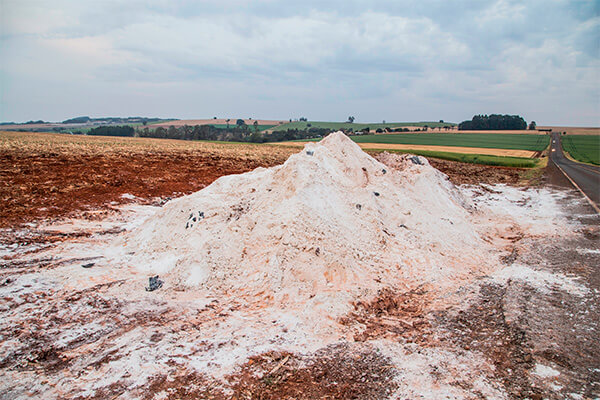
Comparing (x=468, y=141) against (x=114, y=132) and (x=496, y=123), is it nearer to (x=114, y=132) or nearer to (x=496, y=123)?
(x=496, y=123)

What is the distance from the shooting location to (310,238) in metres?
7.69

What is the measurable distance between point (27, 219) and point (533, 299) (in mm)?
13842

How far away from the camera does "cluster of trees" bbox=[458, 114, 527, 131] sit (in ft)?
339

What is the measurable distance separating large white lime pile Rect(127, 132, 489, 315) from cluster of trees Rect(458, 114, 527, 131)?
345 feet

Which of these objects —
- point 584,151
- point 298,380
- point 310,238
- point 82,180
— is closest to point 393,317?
point 310,238

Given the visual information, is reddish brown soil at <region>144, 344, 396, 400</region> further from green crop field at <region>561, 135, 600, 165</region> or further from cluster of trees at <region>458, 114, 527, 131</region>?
cluster of trees at <region>458, 114, 527, 131</region>

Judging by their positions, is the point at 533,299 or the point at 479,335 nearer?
the point at 479,335

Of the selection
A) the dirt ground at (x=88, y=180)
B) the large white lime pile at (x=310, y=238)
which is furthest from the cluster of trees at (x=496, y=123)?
the large white lime pile at (x=310, y=238)

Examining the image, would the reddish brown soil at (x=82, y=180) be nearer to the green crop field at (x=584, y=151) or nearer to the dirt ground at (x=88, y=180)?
the dirt ground at (x=88, y=180)

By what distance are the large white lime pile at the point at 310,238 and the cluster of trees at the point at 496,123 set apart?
105288 millimetres

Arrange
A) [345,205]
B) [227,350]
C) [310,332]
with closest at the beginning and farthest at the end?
[227,350], [310,332], [345,205]

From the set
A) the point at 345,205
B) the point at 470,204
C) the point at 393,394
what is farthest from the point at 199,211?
the point at 470,204

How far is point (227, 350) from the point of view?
16.9 feet

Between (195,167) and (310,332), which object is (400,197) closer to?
(310,332)
